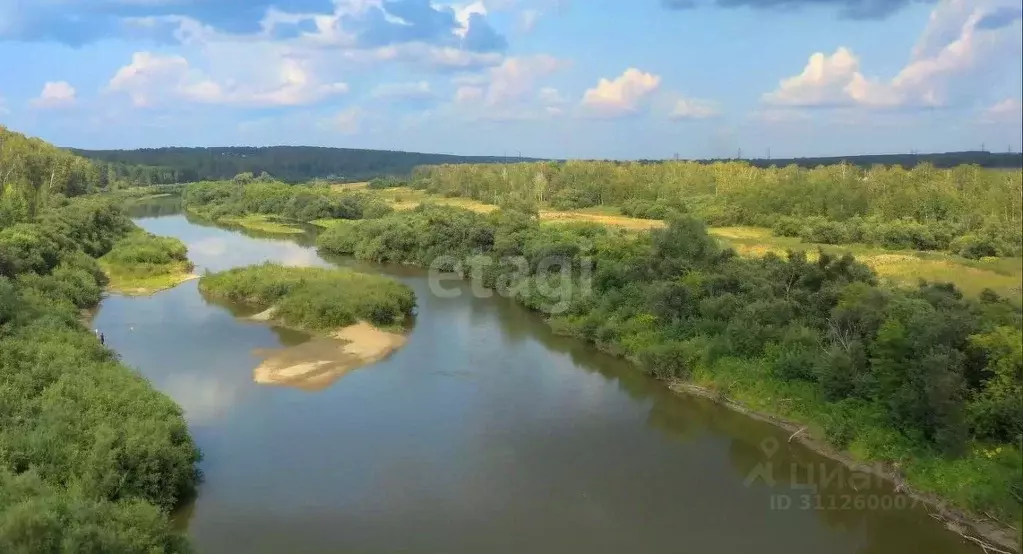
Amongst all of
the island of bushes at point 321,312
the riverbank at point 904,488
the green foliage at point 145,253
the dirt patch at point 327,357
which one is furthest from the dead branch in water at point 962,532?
the green foliage at point 145,253

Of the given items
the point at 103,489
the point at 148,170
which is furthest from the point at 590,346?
the point at 148,170

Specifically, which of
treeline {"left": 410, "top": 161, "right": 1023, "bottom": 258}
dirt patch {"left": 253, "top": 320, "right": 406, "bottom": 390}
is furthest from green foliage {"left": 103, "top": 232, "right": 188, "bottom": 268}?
treeline {"left": 410, "top": 161, "right": 1023, "bottom": 258}

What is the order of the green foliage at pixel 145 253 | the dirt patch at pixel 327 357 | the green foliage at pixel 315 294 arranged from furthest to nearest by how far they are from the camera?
the green foliage at pixel 145 253, the green foliage at pixel 315 294, the dirt patch at pixel 327 357

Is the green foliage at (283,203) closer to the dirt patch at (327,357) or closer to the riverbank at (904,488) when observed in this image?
the dirt patch at (327,357)

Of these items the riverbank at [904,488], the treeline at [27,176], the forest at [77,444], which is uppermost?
the treeline at [27,176]

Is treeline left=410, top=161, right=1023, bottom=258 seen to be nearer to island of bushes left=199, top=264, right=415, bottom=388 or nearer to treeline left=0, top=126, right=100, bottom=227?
island of bushes left=199, top=264, right=415, bottom=388

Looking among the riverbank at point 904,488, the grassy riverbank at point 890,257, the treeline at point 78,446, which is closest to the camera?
the grassy riverbank at point 890,257

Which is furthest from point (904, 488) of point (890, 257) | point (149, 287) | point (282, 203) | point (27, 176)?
point (282, 203)
